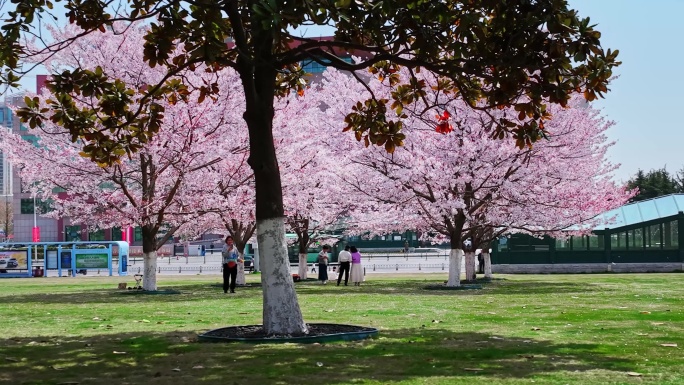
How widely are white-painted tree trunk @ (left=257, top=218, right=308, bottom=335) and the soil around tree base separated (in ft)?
0.59

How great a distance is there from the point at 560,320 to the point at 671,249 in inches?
1434

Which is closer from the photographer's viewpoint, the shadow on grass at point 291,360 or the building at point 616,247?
the shadow on grass at point 291,360

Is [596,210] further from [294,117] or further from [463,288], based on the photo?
[294,117]

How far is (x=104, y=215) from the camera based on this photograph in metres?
31.9

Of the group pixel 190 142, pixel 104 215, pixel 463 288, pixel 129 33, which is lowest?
pixel 463 288

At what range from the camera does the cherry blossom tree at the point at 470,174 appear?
105 ft

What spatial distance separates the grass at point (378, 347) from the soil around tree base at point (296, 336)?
310mm

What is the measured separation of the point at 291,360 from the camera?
11.1 metres

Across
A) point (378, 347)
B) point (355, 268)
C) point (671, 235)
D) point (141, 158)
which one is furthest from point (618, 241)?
point (378, 347)

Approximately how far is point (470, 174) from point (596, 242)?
22179 mm

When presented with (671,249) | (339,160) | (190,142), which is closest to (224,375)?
(190,142)

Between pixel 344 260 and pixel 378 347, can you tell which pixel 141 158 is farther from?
pixel 378 347

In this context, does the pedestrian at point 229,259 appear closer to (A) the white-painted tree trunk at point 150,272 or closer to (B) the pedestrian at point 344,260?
(A) the white-painted tree trunk at point 150,272

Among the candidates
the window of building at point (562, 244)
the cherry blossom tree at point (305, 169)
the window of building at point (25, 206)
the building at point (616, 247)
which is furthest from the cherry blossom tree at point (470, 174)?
the window of building at point (25, 206)
